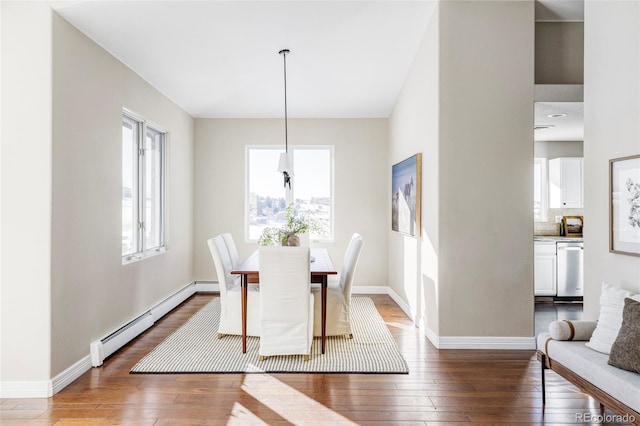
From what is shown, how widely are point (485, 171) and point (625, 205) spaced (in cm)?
122

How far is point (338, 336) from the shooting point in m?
3.92

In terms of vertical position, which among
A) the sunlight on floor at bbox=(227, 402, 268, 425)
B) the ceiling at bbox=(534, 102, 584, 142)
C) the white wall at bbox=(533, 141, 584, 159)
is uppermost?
the ceiling at bbox=(534, 102, 584, 142)

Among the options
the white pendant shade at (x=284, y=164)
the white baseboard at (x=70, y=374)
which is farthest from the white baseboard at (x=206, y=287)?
the white baseboard at (x=70, y=374)

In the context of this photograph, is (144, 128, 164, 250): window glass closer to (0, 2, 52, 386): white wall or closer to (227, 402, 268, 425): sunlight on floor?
(0, 2, 52, 386): white wall

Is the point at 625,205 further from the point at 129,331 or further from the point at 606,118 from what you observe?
the point at 129,331

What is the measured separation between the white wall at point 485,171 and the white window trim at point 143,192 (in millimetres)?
2937

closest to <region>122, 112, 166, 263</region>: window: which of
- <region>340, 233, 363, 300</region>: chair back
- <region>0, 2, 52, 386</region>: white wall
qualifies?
<region>0, 2, 52, 386</region>: white wall

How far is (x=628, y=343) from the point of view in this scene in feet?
6.50

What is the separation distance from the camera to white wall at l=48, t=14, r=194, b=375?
9.30 feet

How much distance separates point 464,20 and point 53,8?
3137mm

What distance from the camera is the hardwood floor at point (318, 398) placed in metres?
2.39

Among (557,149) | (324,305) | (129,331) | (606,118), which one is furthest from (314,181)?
(606,118)

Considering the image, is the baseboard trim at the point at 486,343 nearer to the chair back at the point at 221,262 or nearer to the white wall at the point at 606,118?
the white wall at the point at 606,118

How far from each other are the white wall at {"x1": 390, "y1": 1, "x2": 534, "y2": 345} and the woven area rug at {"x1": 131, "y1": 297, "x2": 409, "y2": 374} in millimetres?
617
